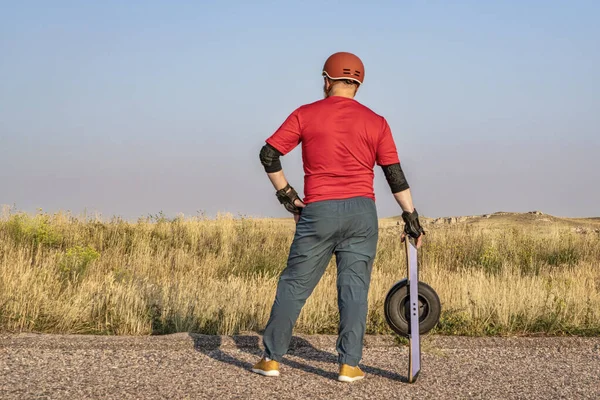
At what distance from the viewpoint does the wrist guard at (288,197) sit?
6.03m

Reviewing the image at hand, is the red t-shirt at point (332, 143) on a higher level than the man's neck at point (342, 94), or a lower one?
lower

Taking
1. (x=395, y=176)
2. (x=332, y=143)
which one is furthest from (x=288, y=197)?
(x=395, y=176)

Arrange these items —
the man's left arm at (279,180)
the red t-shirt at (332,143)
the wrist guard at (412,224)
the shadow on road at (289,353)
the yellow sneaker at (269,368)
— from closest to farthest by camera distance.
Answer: the red t-shirt at (332,143), the man's left arm at (279,180), the wrist guard at (412,224), the yellow sneaker at (269,368), the shadow on road at (289,353)

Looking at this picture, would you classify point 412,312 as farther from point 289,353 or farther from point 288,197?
point 289,353

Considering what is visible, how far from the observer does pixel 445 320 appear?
27.9 feet

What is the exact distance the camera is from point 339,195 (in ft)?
19.2

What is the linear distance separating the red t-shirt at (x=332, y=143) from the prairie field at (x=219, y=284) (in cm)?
285

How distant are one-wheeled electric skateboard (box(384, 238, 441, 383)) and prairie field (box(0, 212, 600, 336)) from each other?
209 cm

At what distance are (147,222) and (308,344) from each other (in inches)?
481

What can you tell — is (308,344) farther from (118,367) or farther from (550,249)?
(550,249)

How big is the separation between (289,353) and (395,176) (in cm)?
221

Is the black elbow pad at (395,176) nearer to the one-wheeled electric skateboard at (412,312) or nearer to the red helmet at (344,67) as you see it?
the one-wheeled electric skateboard at (412,312)

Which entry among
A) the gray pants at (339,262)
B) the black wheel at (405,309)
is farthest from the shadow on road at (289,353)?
the gray pants at (339,262)

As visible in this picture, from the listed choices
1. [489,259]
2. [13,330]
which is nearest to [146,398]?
[13,330]
